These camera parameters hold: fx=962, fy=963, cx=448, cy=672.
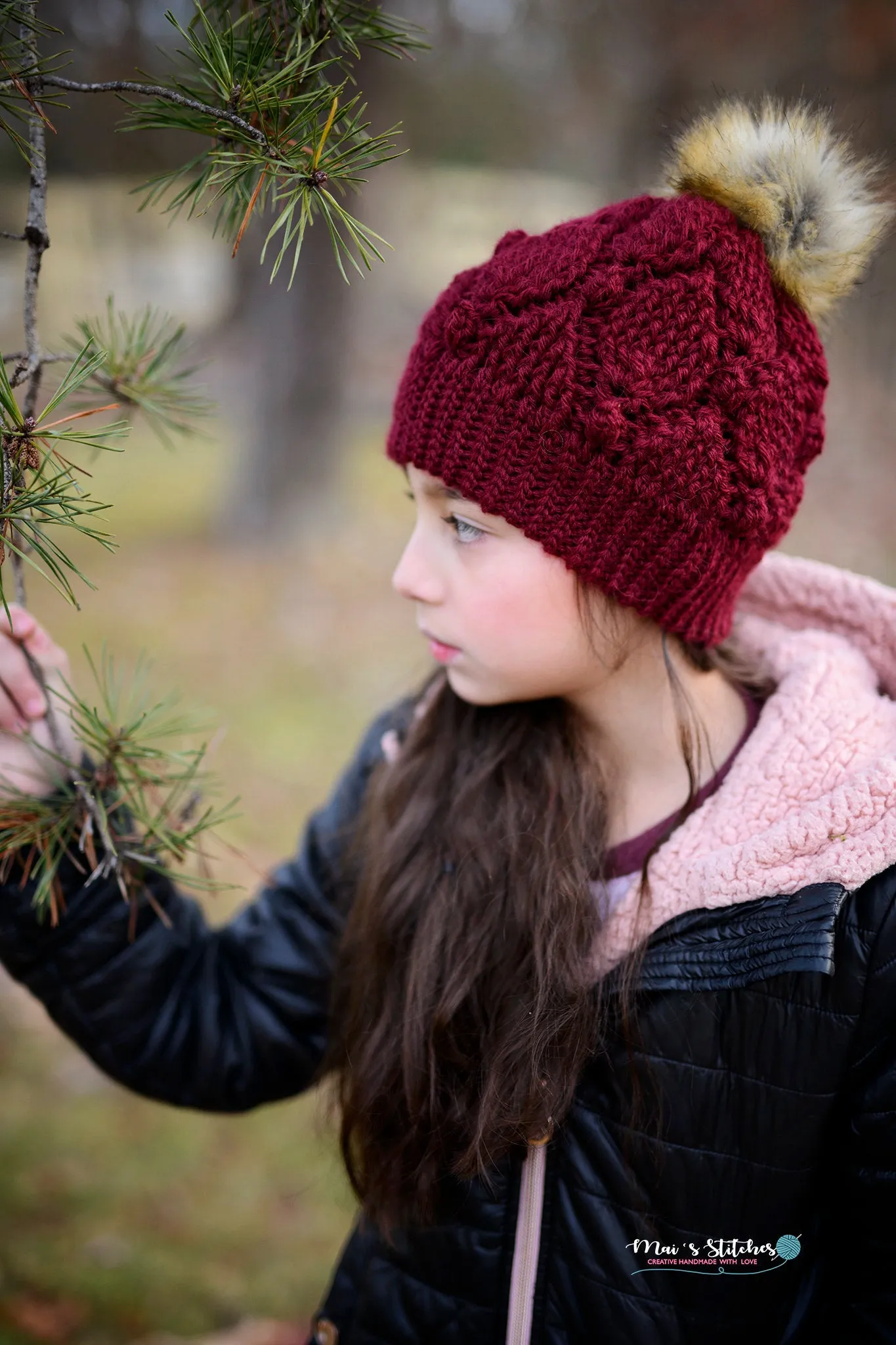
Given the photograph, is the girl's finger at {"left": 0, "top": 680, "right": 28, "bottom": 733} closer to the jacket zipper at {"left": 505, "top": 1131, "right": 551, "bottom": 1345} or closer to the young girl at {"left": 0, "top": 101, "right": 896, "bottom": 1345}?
the young girl at {"left": 0, "top": 101, "right": 896, "bottom": 1345}

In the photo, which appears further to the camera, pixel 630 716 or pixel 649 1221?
pixel 630 716

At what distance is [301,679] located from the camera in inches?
188

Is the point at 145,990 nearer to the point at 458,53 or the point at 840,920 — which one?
the point at 840,920

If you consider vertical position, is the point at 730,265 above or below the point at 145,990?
above

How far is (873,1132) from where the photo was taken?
1113 millimetres

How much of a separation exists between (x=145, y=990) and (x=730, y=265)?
1.29 m

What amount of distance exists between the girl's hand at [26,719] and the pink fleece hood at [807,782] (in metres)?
0.78

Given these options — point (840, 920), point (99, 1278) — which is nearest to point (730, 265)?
point (840, 920)

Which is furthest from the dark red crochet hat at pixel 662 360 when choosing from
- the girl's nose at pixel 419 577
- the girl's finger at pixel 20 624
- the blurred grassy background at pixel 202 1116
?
the blurred grassy background at pixel 202 1116

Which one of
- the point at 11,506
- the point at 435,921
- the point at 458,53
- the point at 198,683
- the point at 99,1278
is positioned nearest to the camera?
the point at 11,506

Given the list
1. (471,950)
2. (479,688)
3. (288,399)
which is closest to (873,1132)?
(471,950)

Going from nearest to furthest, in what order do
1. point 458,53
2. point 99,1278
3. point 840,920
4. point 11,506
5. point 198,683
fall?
point 11,506
point 840,920
point 99,1278
point 198,683
point 458,53

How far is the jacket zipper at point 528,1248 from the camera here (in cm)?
123

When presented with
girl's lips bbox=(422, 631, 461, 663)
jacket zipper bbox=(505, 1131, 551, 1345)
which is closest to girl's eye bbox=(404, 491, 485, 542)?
girl's lips bbox=(422, 631, 461, 663)
